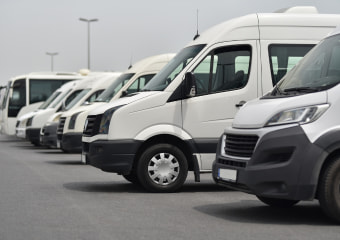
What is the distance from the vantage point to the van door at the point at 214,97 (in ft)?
40.6

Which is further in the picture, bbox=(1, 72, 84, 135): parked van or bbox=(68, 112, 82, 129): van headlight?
bbox=(1, 72, 84, 135): parked van

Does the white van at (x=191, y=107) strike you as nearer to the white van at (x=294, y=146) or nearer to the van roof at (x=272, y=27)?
the van roof at (x=272, y=27)

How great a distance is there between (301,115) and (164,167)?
12.9ft

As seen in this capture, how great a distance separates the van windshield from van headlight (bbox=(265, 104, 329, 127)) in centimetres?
27

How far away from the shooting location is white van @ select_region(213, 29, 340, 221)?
855 cm

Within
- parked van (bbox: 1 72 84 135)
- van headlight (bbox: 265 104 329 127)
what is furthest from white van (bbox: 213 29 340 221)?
parked van (bbox: 1 72 84 135)

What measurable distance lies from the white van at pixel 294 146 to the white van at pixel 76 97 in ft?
45.3

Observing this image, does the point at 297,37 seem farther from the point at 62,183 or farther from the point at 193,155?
the point at 62,183

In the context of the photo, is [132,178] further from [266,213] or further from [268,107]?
[268,107]

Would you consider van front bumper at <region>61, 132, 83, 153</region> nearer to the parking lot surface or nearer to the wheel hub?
the parking lot surface

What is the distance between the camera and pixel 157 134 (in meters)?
12.3

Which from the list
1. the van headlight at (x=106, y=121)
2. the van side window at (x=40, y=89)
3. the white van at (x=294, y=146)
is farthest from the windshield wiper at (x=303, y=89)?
the van side window at (x=40, y=89)

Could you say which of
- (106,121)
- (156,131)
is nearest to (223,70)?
(156,131)

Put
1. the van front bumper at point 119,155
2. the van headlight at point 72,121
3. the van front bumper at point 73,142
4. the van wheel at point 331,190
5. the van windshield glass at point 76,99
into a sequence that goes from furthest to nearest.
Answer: the van windshield glass at point 76,99, the van headlight at point 72,121, the van front bumper at point 73,142, the van front bumper at point 119,155, the van wheel at point 331,190
